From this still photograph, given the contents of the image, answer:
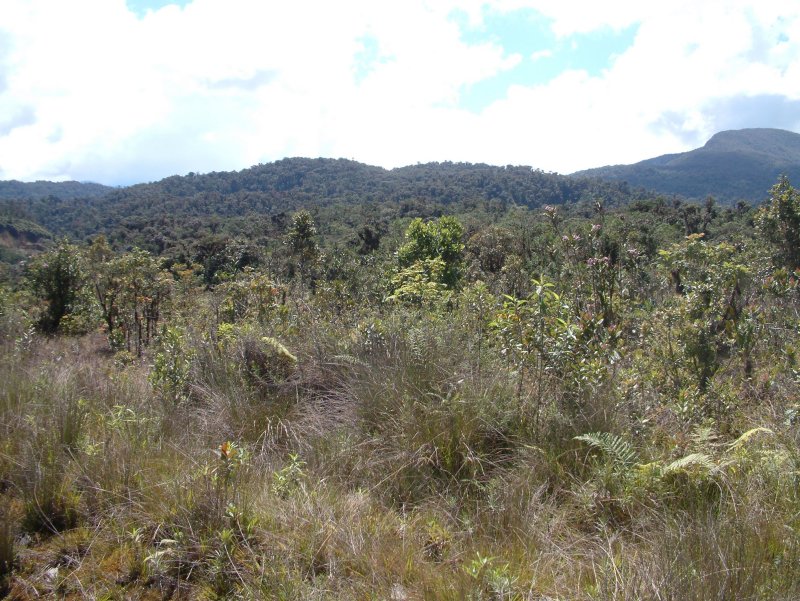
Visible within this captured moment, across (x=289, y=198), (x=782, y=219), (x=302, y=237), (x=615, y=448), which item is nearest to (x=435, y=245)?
(x=302, y=237)

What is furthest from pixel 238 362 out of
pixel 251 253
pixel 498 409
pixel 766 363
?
pixel 251 253

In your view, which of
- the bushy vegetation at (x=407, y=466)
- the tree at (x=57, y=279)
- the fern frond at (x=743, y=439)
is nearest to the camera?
the bushy vegetation at (x=407, y=466)

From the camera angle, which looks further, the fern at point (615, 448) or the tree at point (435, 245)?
the tree at point (435, 245)

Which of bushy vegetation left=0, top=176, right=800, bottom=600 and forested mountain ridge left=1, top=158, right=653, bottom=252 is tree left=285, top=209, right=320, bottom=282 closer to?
bushy vegetation left=0, top=176, right=800, bottom=600

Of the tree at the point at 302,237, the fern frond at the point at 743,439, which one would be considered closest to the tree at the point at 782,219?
the tree at the point at 302,237

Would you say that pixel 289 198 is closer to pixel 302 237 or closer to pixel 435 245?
pixel 435 245

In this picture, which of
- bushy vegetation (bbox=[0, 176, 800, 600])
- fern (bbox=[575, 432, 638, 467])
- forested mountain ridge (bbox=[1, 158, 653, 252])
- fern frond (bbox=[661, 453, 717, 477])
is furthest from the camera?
forested mountain ridge (bbox=[1, 158, 653, 252])

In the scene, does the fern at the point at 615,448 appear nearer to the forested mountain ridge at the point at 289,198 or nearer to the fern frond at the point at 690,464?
the fern frond at the point at 690,464

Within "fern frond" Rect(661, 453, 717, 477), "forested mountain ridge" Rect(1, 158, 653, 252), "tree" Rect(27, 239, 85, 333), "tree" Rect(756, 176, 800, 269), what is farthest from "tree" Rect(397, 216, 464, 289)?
"forested mountain ridge" Rect(1, 158, 653, 252)

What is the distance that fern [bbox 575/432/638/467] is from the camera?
7.91 feet

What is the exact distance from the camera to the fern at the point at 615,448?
241 cm

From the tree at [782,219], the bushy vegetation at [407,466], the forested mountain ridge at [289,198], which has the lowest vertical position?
the bushy vegetation at [407,466]

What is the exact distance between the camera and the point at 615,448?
2.45m

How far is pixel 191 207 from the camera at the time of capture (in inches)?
5034
